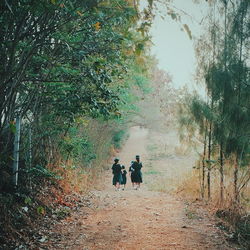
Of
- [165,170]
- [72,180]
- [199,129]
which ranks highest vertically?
[199,129]

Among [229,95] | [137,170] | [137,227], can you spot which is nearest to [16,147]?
[137,227]

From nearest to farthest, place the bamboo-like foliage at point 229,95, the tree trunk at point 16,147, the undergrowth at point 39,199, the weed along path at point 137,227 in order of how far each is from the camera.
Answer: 1. the undergrowth at point 39,199
2. the weed along path at point 137,227
3. the tree trunk at point 16,147
4. the bamboo-like foliage at point 229,95

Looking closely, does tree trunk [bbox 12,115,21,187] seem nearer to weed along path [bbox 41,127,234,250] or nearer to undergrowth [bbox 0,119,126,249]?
undergrowth [bbox 0,119,126,249]

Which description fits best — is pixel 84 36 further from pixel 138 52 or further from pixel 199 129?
pixel 199 129

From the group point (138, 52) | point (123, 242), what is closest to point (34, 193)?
point (123, 242)

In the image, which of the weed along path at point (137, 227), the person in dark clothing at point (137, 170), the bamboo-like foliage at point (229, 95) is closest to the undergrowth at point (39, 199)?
the weed along path at point (137, 227)

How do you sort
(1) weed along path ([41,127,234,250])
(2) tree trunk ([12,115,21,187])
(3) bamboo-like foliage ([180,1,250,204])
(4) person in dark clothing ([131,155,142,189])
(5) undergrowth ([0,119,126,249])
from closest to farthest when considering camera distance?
1. (5) undergrowth ([0,119,126,249])
2. (1) weed along path ([41,127,234,250])
3. (2) tree trunk ([12,115,21,187])
4. (3) bamboo-like foliage ([180,1,250,204])
5. (4) person in dark clothing ([131,155,142,189])

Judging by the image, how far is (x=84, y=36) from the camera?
4473 mm

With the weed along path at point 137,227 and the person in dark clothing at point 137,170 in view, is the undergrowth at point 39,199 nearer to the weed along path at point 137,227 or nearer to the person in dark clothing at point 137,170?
the weed along path at point 137,227

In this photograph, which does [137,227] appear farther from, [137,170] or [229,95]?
[137,170]

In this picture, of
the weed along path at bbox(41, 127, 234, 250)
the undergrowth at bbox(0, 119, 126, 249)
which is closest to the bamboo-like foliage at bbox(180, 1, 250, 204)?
the weed along path at bbox(41, 127, 234, 250)

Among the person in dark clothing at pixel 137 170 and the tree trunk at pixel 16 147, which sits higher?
the tree trunk at pixel 16 147

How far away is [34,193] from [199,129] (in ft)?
14.6

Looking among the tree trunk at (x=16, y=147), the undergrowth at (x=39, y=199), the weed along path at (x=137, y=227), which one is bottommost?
the weed along path at (x=137, y=227)
